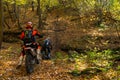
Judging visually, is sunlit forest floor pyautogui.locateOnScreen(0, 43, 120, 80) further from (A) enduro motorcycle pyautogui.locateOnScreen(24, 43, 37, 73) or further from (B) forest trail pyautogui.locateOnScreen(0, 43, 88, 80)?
(A) enduro motorcycle pyautogui.locateOnScreen(24, 43, 37, 73)

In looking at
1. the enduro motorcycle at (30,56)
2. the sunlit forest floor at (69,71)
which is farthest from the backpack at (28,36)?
the sunlit forest floor at (69,71)

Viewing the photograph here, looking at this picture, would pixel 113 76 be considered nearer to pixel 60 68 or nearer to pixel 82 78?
pixel 82 78

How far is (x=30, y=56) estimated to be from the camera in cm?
1083

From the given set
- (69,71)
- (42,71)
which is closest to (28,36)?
(42,71)

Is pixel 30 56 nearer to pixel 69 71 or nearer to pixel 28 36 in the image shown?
pixel 28 36

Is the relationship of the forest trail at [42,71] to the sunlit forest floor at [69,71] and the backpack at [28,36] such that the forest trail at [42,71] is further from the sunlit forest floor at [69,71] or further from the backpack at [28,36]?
the backpack at [28,36]

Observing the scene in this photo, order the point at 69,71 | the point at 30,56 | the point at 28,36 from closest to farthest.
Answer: the point at 69,71 < the point at 30,56 < the point at 28,36

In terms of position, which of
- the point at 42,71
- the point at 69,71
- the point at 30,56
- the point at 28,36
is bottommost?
the point at 42,71

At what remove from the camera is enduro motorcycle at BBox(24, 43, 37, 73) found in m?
10.5

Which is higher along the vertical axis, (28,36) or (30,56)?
(28,36)

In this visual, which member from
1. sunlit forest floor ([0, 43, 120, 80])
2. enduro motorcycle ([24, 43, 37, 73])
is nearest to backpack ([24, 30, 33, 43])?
enduro motorcycle ([24, 43, 37, 73])

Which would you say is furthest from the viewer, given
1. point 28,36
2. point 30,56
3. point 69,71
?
point 28,36

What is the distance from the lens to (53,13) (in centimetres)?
3403

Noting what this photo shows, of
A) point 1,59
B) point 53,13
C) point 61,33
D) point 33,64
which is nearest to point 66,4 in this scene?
point 53,13
